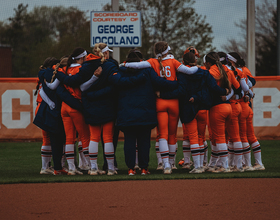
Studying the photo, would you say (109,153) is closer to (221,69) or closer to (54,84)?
(54,84)

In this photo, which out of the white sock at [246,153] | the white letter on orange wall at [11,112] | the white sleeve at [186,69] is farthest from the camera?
the white letter on orange wall at [11,112]

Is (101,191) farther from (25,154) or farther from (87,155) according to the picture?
(25,154)

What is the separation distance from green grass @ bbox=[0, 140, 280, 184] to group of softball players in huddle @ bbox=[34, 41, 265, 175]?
1.37 feet

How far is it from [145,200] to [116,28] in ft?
30.2

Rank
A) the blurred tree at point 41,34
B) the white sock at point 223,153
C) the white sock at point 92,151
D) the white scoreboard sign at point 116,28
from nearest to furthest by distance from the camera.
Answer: the white sock at point 92,151 < the white sock at point 223,153 < the white scoreboard sign at point 116,28 < the blurred tree at point 41,34

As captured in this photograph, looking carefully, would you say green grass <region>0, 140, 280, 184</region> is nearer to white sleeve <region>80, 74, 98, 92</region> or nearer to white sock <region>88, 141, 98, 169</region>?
white sock <region>88, 141, 98, 169</region>

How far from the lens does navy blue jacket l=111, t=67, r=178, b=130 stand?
20.9 ft

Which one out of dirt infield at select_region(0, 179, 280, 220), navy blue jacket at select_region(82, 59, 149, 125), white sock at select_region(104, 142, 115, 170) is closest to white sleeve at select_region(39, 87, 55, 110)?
navy blue jacket at select_region(82, 59, 149, 125)

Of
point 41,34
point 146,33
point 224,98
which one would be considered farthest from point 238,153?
point 41,34

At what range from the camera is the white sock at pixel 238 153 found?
6.85 metres

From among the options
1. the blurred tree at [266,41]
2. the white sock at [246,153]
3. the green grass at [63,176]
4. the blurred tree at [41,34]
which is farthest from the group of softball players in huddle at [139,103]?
the blurred tree at [266,41]

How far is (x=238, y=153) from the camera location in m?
6.88

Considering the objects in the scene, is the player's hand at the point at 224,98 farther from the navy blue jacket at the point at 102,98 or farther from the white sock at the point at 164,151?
Answer: the navy blue jacket at the point at 102,98

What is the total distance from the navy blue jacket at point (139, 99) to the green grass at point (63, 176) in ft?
2.61
